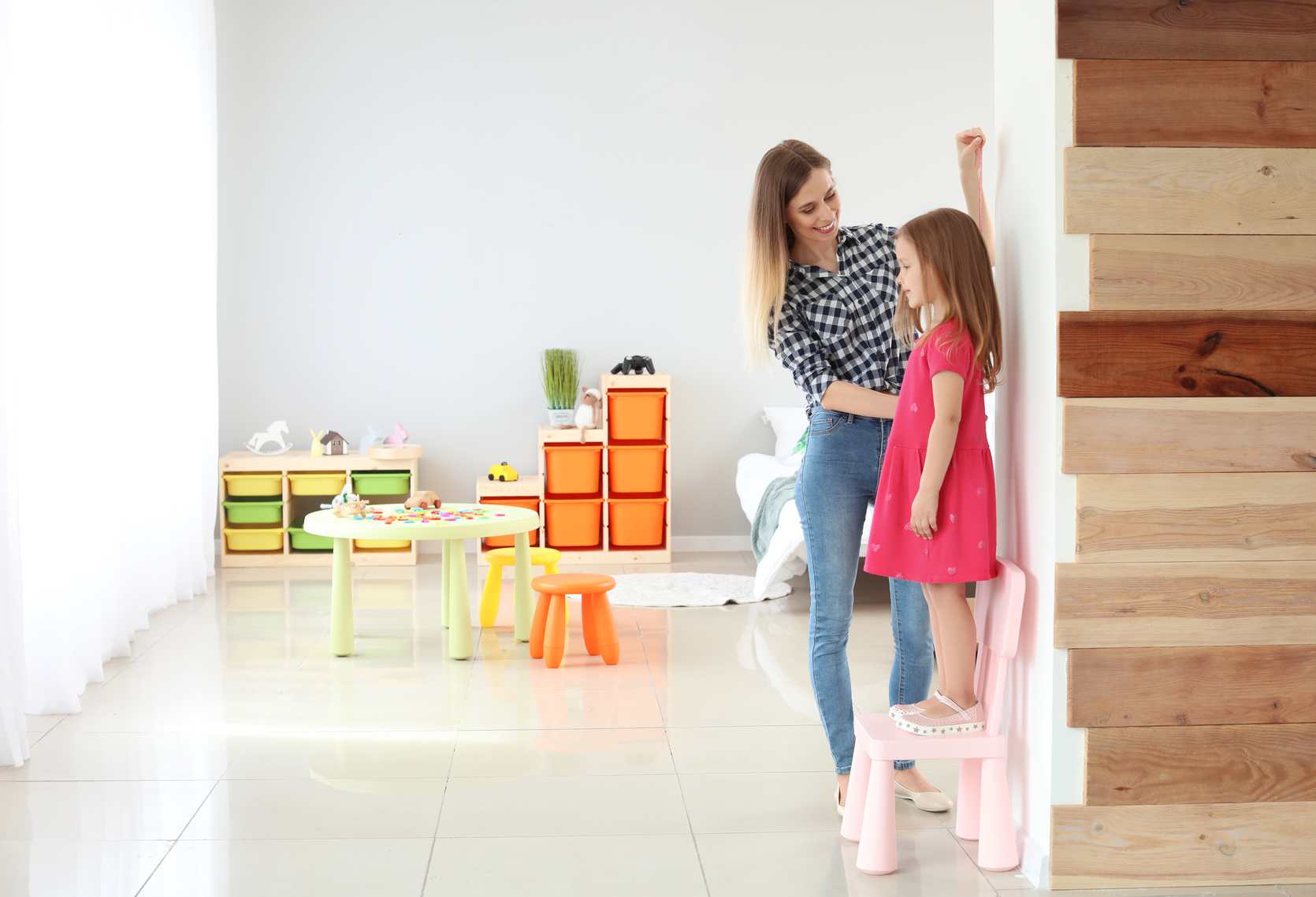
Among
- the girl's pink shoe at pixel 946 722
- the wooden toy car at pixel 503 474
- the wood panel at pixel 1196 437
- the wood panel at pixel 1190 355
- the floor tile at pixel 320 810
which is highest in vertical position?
the wood panel at pixel 1190 355

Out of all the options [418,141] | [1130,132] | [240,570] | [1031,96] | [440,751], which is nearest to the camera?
[1130,132]

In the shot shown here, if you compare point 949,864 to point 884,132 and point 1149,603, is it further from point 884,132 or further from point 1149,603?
point 884,132

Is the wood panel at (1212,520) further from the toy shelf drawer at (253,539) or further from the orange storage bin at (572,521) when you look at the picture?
the toy shelf drawer at (253,539)

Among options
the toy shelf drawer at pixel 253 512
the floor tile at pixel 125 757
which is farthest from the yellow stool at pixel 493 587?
the toy shelf drawer at pixel 253 512

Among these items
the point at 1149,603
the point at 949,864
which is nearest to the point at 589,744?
the point at 949,864

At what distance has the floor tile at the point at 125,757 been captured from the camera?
2.48 metres

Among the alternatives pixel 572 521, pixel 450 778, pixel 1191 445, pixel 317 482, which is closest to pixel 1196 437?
pixel 1191 445

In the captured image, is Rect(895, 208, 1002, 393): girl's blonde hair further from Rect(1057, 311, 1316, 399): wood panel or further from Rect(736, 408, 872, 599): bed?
Rect(736, 408, 872, 599): bed

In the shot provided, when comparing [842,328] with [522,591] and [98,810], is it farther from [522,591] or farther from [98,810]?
[522,591]

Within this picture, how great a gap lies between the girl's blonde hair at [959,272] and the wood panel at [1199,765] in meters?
0.71

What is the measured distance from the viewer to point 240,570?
5.21 m

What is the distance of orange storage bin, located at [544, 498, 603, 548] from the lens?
5.38 metres

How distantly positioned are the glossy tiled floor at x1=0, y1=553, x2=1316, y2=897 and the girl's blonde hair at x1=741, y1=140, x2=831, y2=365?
3.31 ft

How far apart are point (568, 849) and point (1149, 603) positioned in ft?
3.75
